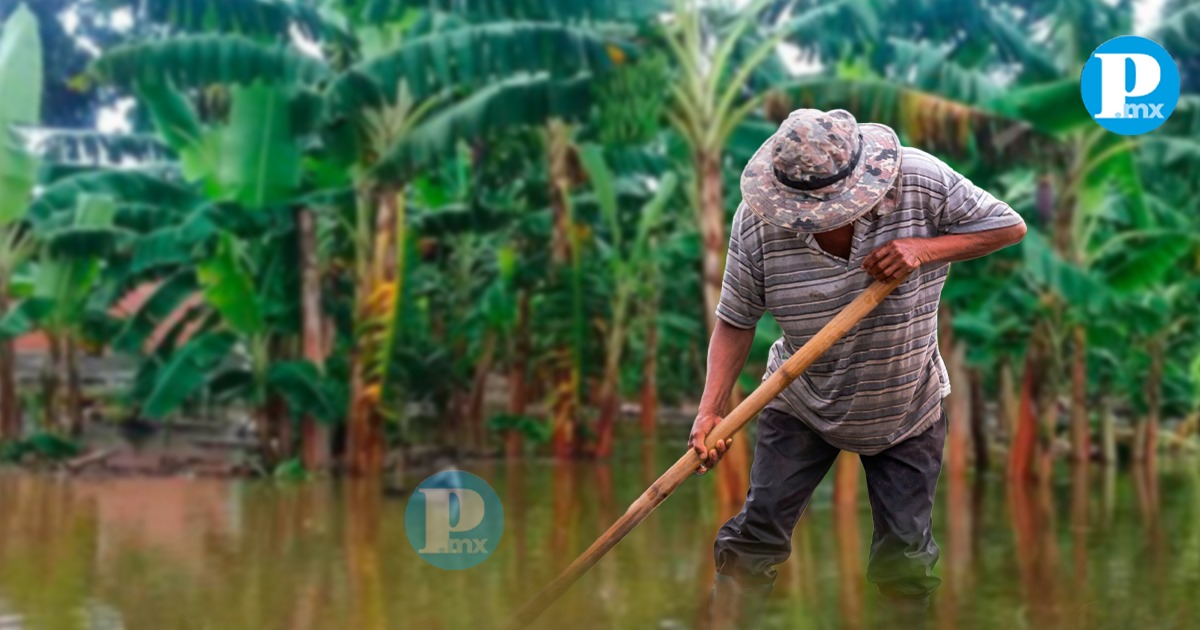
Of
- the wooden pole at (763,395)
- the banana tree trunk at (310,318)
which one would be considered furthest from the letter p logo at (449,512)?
the banana tree trunk at (310,318)

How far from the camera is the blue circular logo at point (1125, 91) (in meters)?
5.90

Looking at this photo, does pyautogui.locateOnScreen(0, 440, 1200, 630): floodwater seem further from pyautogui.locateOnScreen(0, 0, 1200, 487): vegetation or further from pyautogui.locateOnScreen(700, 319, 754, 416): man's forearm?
pyautogui.locateOnScreen(700, 319, 754, 416): man's forearm

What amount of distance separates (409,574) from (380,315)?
5.14 meters

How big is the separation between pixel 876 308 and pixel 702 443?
450 mm

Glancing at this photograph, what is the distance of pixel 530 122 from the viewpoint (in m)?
9.74

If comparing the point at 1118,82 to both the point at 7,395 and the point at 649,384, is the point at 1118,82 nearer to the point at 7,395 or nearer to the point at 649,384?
the point at 7,395

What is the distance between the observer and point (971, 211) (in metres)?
2.70

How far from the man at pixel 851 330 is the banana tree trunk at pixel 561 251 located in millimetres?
9512

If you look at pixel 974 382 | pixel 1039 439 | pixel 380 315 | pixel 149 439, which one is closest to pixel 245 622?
pixel 380 315

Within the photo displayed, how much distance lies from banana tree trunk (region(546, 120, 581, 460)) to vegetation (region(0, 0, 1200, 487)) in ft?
0.11

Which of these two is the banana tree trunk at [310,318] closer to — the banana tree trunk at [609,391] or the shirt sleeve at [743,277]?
the banana tree trunk at [609,391]

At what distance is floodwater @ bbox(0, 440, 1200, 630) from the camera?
4.96 meters

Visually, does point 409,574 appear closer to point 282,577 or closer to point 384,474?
point 282,577

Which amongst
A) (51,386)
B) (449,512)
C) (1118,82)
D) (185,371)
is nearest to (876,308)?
(449,512)
